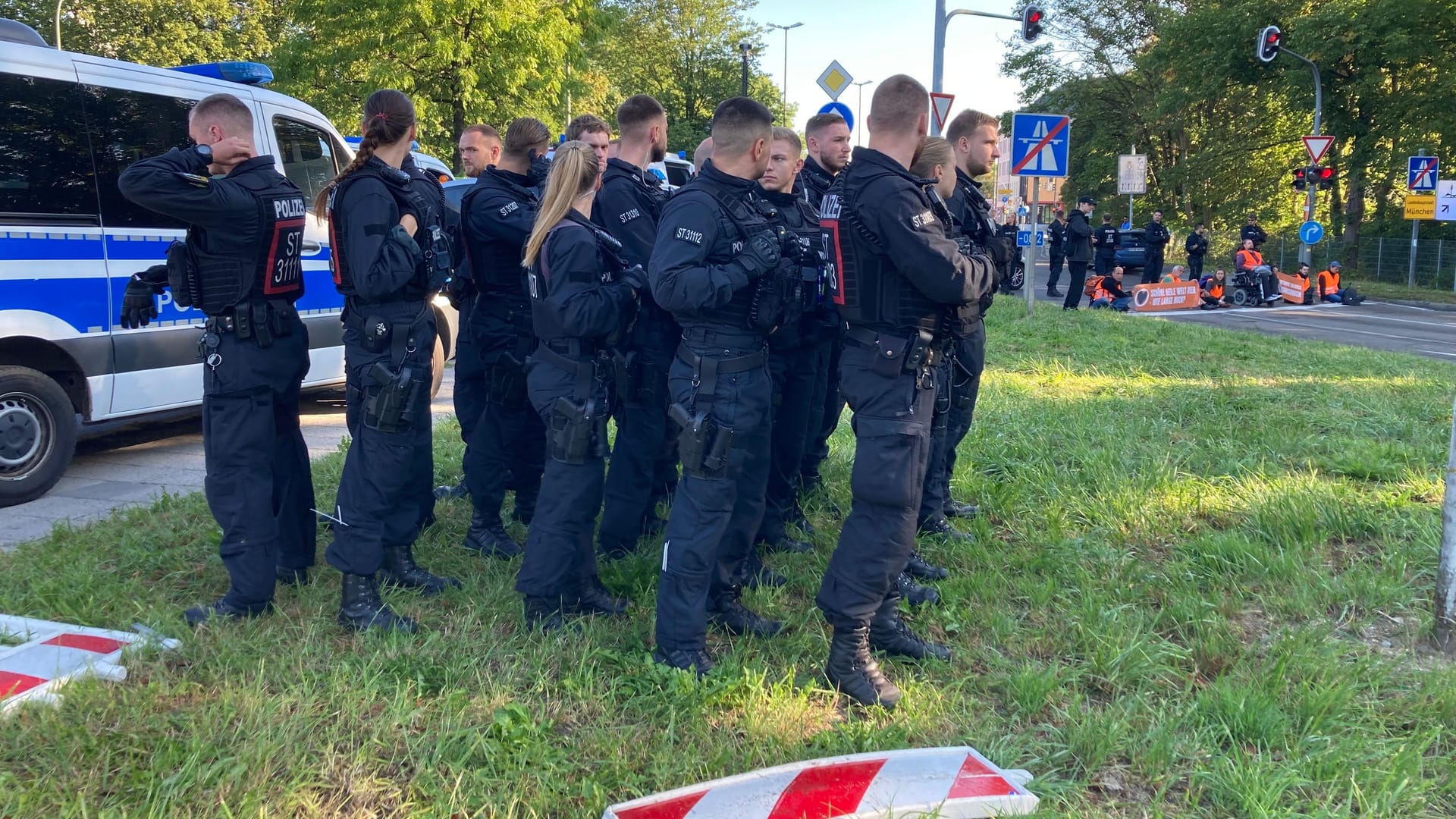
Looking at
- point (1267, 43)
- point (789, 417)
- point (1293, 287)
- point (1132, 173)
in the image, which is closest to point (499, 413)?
point (789, 417)

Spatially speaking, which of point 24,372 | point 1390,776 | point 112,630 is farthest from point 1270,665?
point 24,372

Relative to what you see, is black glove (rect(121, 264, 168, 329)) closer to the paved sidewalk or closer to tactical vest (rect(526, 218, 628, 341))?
tactical vest (rect(526, 218, 628, 341))

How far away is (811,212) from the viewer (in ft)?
15.1

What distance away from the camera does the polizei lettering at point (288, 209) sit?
3730 mm

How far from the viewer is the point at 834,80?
1324cm

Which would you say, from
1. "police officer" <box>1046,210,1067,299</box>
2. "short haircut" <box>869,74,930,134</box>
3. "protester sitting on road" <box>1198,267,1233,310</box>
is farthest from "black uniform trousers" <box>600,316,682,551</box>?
"protester sitting on road" <box>1198,267,1233,310</box>

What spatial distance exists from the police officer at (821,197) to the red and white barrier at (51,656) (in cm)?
287

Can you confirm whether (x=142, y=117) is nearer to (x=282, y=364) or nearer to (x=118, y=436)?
(x=118, y=436)

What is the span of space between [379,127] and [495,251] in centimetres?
→ 91

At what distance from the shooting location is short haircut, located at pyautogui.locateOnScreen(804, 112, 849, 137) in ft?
17.2

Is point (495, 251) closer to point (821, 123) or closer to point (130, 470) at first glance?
point (821, 123)

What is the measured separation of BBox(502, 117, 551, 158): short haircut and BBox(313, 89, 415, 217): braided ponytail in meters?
0.72

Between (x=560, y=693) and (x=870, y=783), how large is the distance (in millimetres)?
1056

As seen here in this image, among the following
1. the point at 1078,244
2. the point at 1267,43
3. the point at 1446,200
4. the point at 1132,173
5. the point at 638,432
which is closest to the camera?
the point at 638,432
